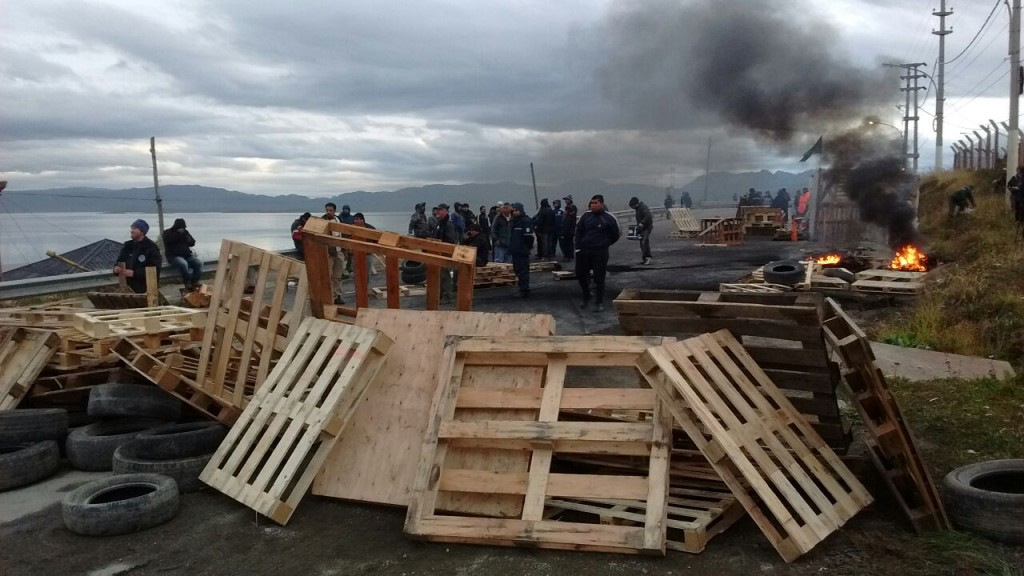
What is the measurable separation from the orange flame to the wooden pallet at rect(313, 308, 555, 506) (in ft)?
38.8

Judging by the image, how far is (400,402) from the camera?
5.38 metres

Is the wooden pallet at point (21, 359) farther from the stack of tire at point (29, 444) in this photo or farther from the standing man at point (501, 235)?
the standing man at point (501, 235)

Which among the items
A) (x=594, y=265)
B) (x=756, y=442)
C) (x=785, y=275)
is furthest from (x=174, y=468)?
(x=785, y=275)

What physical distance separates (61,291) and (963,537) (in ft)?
45.2

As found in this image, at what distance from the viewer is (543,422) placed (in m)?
4.68

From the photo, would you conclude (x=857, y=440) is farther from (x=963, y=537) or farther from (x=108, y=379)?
(x=108, y=379)

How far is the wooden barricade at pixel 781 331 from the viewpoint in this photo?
4.87m

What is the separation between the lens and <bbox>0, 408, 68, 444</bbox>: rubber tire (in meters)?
5.70

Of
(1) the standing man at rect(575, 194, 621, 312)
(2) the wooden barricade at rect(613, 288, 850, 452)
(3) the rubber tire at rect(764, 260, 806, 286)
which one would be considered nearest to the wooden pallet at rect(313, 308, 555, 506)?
(2) the wooden barricade at rect(613, 288, 850, 452)

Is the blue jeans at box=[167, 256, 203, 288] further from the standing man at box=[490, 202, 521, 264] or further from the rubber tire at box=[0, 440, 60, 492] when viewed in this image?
the rubber tire at box=[0, 440, 60, 492]

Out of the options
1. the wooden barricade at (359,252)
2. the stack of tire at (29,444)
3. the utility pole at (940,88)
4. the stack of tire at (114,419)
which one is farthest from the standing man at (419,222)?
the utility pole at (940,88)

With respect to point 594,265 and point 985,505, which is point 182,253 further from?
point 985,505

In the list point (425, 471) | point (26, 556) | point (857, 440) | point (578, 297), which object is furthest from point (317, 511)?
point (578, 297)

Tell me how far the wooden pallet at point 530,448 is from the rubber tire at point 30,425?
135 inches
